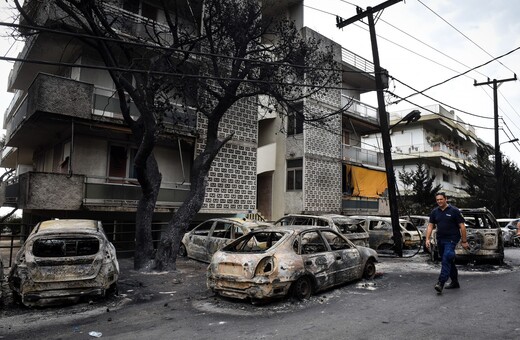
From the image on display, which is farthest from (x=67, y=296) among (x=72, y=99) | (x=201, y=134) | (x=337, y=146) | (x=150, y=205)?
(x=337, y=146)

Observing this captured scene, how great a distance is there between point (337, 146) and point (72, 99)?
47.2ft

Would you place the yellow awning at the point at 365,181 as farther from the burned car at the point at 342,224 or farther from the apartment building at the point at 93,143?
the burned car at the point at 342,224

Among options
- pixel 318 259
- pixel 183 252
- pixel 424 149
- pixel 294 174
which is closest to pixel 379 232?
pixel 294 174

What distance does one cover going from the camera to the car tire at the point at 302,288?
21.7 ft

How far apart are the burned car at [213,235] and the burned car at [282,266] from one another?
99.0 inches

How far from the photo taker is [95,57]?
14.6 metres

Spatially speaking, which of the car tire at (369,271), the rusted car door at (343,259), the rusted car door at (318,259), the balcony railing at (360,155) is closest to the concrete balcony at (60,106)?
the rusted car door at (318,259)

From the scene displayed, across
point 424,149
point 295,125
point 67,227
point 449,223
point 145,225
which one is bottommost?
point 145,225

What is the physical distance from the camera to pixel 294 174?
20406 mm

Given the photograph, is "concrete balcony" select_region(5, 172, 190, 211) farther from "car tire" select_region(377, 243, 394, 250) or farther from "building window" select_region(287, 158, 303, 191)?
"car tire" select_region(377, 243, 394, 250)

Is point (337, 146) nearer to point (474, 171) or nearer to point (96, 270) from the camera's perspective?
point (474, 171)

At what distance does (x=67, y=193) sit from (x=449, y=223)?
11197 millimetres

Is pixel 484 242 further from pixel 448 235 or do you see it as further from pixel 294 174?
pixel 294 174

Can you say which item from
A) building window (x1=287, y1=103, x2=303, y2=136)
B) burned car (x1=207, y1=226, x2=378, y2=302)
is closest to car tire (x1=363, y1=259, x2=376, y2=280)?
burned car (x1=207, y1=226, x2=378, y2=302)
